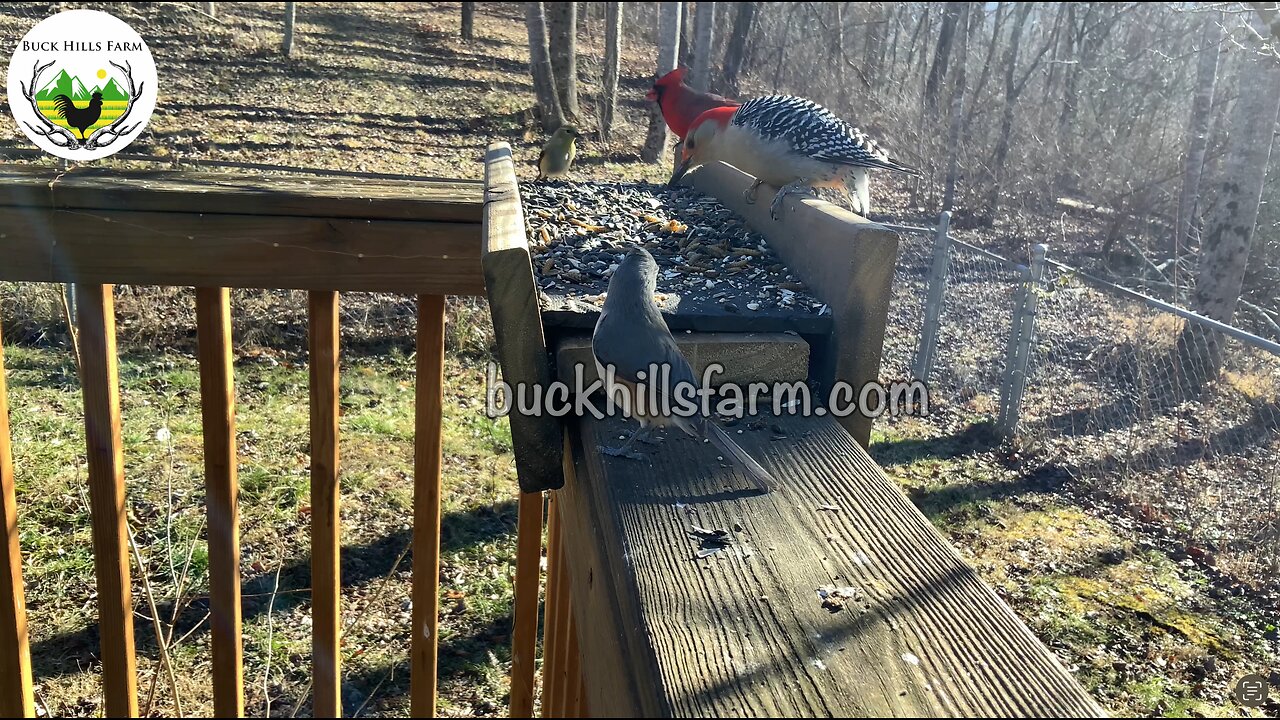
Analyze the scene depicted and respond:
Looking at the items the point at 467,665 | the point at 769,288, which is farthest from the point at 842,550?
the point at 467,665

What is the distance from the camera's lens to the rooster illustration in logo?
5.61 metres

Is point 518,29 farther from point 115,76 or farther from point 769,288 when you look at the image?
point 769,288

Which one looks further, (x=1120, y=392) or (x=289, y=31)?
(x=289, y=31)

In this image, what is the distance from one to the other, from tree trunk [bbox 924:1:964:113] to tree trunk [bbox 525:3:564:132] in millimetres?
8634

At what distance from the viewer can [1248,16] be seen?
10.1 metres

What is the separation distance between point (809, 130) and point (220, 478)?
3415 mm

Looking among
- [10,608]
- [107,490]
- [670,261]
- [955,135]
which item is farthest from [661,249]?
[955,135]

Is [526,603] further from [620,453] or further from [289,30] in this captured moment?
[289,30]

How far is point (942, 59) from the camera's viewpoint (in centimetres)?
1898

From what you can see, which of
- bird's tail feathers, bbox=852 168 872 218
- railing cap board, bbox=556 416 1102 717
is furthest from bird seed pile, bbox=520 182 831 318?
bird's tail feathers, bbox=852 168 872 218

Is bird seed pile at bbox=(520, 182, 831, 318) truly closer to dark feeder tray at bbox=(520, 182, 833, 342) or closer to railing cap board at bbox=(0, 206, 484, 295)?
dark feeder tray at bbox=(520, 182, 833, 342)

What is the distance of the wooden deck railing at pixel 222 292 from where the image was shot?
2.02 meters

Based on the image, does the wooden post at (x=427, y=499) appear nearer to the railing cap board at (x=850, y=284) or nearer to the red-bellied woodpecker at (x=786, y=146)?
the railing cap board at (x=850, y=284)

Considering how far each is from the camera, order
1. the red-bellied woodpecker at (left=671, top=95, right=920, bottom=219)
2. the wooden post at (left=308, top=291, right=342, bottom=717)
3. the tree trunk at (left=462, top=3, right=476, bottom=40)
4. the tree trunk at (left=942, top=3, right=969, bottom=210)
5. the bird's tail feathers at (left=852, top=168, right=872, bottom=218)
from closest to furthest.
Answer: the wooden post at (left=308, top=291, right=342, bottom=717), the red-bellied woodpecker at (left=671, top=95, right=920, bottom=219), the bird's tail feathers at (left=852, top=168, right=872, bottom=218), the tree trunk at (left=942, top=3, right=969, bottom=210), the tree trunk at (left=462, top=3, right=476, bottom=40)
